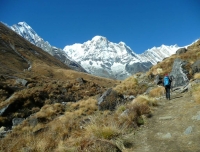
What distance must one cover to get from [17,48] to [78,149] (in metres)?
177

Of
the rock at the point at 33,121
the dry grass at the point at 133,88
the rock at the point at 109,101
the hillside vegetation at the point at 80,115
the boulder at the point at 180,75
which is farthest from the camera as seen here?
the dry grass at the point at 133,88

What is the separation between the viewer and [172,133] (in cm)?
781

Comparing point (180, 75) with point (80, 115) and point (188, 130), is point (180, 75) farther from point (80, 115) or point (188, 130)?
point (188, 130)

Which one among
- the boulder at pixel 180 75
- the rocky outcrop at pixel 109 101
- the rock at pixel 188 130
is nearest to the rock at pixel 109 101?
the rocky outcrop at pixel 109 101

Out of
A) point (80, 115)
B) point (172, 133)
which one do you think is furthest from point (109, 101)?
point (172, 133)

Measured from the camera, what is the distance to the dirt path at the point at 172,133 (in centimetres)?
661

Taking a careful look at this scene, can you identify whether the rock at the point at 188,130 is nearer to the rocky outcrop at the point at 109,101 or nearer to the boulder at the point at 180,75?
the rocky outcrop at the point at 109,101

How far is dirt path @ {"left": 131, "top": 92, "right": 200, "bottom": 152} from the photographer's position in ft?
21.7

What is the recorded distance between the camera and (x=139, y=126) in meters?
9.39

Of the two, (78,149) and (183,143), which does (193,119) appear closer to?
(183,143)

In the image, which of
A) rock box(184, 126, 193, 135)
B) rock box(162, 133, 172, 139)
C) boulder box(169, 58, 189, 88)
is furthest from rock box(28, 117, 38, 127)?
rock box(184, 126, 193, 135)

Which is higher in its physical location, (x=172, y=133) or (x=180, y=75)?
(x=180, y=75)

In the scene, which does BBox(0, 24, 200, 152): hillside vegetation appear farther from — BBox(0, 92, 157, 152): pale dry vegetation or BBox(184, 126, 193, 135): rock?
BBox(184, 126, 193, 135): rock

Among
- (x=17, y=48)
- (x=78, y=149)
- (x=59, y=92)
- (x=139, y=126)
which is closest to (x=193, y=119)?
(x=139, y=126)
